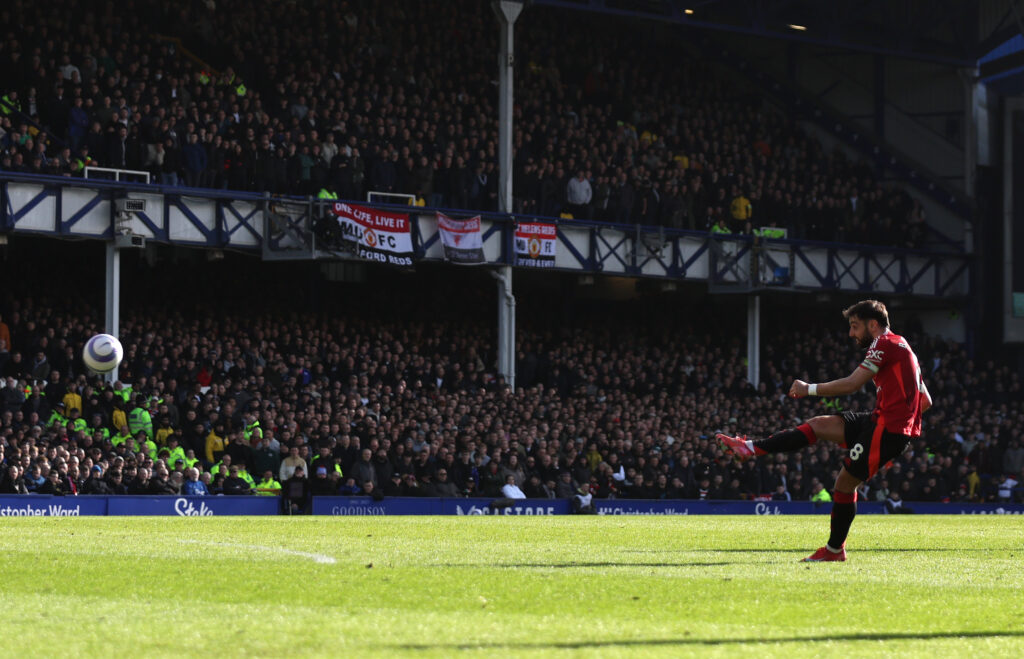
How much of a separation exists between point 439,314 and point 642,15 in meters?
9.16

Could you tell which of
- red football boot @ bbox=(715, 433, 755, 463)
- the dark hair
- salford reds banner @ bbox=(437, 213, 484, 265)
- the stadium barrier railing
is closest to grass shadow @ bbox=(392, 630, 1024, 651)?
the dark hair

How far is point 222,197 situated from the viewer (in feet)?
109

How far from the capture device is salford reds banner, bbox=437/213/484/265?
117 ft

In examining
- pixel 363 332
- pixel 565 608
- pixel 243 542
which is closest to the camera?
pixel 565 608

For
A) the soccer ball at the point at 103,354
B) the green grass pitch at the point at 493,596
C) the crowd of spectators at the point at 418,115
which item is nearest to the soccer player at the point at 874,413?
the green grass pitch at the point at 493,596

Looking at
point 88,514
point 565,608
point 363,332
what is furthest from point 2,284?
point 565,608

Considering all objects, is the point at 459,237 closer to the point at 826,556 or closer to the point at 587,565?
the point at 826,556

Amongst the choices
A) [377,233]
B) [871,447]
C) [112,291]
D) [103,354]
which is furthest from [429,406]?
[871,447]

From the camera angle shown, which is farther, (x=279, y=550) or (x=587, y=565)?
(x=279, y=550)

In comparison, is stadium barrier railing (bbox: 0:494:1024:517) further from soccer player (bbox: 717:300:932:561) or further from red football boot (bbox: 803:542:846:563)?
soccer player (bbox: 717:300:932:561)

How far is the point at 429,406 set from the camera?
3262 cm

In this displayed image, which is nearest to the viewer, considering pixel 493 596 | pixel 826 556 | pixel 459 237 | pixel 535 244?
pixel 493 596

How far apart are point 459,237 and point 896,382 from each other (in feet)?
80.4

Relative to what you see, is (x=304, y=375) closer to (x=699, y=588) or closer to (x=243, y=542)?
(x=243, y=542)
